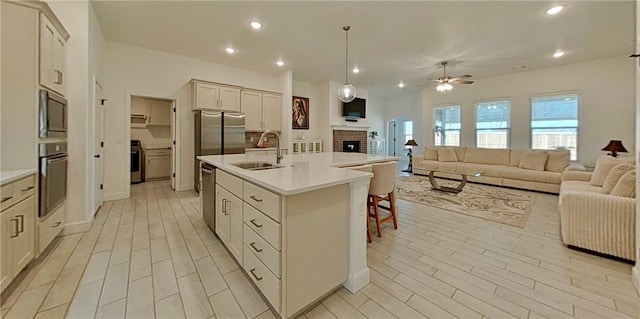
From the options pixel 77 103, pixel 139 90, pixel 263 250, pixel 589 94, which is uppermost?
pixel 589 94

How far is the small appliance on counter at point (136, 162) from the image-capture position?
5.77m

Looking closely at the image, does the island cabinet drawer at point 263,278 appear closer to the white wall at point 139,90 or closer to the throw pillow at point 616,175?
the throw pillow at point 616,175

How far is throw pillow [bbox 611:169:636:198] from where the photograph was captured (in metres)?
2.29

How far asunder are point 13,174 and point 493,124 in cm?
887

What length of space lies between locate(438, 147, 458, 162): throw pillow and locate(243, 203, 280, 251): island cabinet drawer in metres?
6.38

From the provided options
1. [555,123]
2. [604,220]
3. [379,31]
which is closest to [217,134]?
[379,31]

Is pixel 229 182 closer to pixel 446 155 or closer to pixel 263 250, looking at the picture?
pixel 263 250

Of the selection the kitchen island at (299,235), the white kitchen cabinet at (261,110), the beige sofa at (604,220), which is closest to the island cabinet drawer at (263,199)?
the kitchen island at (299,235)

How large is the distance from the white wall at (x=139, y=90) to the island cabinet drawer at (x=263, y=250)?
4027 millimetres

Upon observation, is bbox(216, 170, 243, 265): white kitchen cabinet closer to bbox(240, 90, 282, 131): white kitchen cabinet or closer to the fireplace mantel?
bbox(240, 90, 282, 131): white kitchen cabinet

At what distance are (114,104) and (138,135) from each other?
2003 millimetres

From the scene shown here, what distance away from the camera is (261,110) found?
5.97 metres

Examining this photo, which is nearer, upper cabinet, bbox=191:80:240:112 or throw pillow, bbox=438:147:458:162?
upper cabinet, bbox=191:80:240:112

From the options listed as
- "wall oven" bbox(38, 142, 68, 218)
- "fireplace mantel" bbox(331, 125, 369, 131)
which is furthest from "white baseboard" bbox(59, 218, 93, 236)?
"fireplace mantel" bbox(331, 125, 369, 131)
